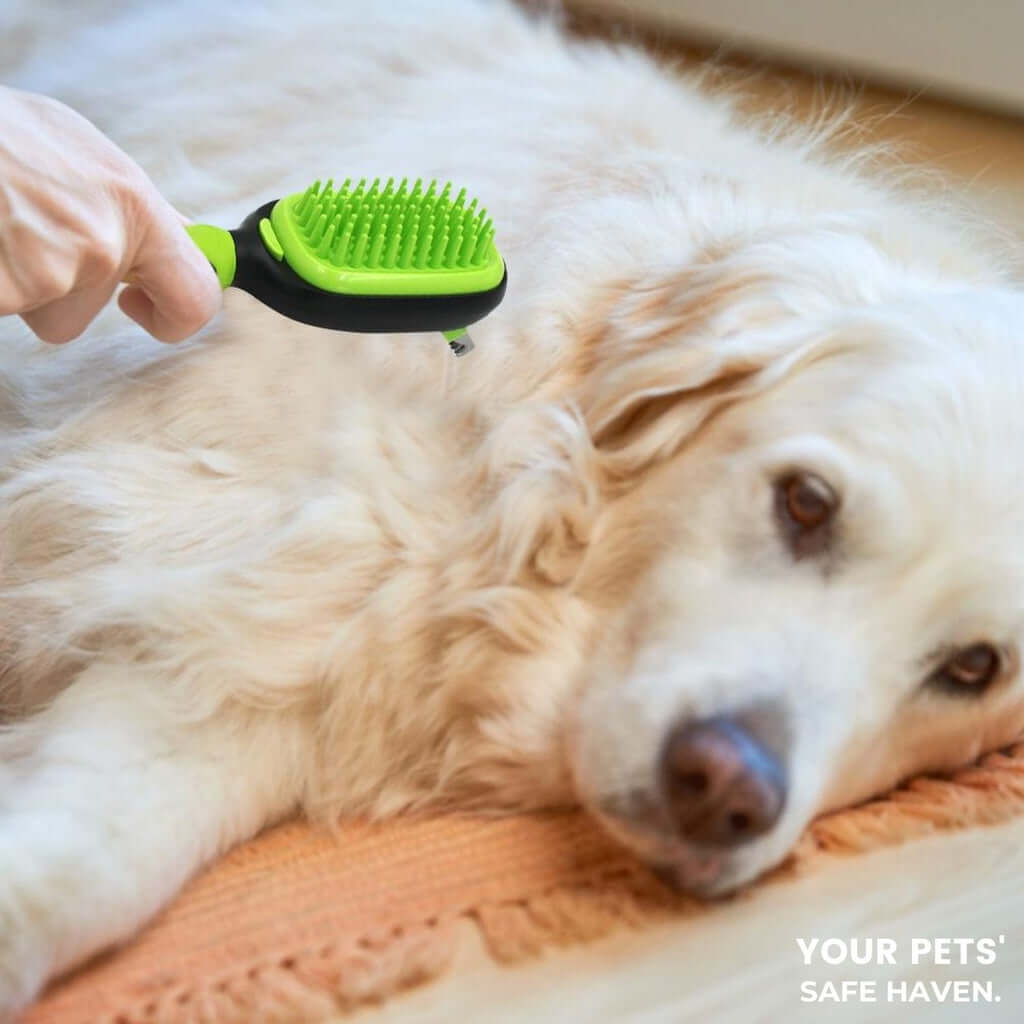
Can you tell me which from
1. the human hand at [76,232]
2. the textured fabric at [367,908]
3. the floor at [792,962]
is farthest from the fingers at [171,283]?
the floor at [792,962]

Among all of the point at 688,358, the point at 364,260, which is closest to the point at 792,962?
the point at 688,358

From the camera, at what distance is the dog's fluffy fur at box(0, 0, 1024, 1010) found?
1042 millimetres

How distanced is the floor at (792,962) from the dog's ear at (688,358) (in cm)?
42

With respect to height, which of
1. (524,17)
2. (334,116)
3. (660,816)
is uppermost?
(524,17)

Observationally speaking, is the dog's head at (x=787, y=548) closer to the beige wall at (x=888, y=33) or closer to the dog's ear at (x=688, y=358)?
the dog's ear at (x=688, y=358)

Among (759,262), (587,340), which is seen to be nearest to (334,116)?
(587,340)

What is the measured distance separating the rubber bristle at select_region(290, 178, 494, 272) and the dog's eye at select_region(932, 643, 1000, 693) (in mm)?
569

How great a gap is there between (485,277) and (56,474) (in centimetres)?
46

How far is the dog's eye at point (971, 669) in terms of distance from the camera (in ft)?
3.76

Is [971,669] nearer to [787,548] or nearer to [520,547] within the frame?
[787,548]

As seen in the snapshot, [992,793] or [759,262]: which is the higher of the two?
[759,262]

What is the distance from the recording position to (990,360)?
1.15 m

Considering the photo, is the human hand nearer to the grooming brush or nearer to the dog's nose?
the grooming brush

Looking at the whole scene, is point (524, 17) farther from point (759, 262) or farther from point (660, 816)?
point (660, 816)
